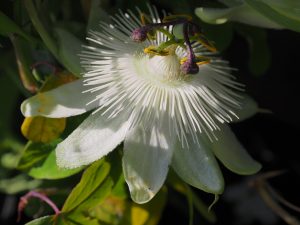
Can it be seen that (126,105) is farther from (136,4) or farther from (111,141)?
(136,4)

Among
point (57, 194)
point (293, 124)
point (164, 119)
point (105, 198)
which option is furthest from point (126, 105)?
point (293, 124)

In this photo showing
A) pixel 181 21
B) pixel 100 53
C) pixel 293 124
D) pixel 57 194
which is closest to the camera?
pixel 181 21

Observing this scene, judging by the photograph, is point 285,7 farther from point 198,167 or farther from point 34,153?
point 34,153

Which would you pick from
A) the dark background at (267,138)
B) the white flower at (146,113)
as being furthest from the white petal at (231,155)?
the dark background at (267,138)

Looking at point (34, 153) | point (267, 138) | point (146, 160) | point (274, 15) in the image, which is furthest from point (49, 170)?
point (267, 138)

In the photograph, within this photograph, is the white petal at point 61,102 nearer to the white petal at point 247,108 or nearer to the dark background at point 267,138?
the white petal at point 247,108

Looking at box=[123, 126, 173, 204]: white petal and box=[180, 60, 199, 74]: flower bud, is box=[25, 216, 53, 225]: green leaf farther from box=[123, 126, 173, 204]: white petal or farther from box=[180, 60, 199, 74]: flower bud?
box=[180, 60, 199, 74]: flower bud

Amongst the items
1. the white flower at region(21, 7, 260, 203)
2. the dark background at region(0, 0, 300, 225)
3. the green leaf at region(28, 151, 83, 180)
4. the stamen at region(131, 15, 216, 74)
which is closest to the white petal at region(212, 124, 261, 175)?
the white flower at region(21, 7, 260, 203)

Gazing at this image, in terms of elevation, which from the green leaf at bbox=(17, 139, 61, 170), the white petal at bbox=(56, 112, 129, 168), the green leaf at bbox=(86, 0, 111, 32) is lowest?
the green leaf at bbox=(17, 139, 61, 170)
